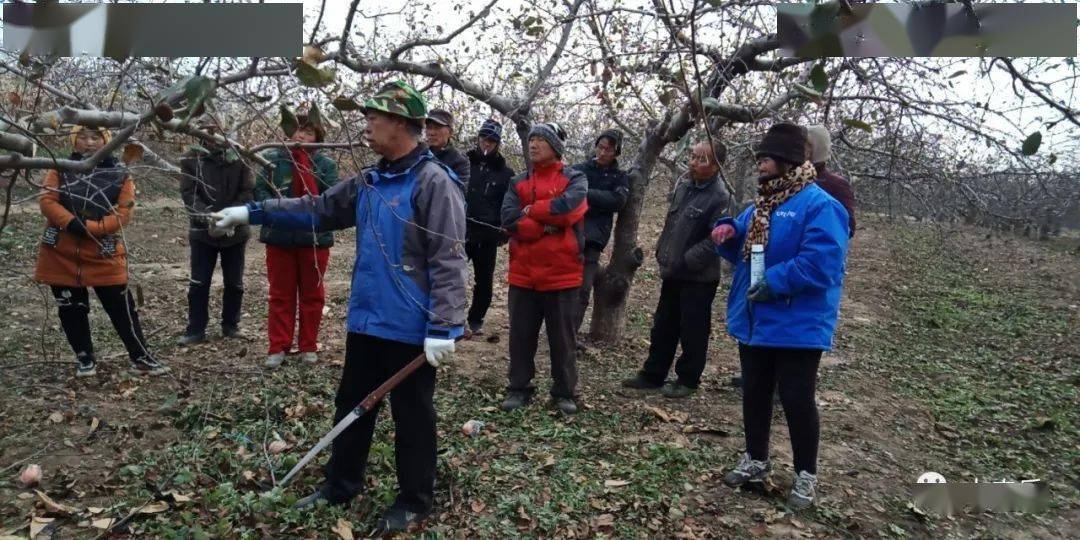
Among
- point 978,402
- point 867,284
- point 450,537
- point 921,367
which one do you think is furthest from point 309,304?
point 867,284

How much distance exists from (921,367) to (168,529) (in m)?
6.93

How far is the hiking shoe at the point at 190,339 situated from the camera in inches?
225

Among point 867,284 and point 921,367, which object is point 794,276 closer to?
point 921,367

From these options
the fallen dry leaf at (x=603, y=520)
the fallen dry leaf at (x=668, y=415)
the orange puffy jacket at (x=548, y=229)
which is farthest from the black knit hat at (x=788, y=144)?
the fallen dry leaf at (x=668, y=415)

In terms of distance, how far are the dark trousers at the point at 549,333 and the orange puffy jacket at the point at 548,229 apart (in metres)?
0.08

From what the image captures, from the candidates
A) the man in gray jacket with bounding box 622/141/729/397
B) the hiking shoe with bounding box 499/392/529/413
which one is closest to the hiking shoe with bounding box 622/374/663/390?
the man in gray jacket with bounding box 622/141/729/397

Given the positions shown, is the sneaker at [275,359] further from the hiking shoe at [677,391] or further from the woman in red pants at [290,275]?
the hiking shoe at [677,391]

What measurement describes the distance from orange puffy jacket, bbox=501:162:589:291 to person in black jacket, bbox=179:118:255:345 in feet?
7.11

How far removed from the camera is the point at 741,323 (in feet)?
11.6

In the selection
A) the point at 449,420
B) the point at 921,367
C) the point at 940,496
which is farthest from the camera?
the point at 921,367

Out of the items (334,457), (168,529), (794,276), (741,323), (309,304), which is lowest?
(168,529)

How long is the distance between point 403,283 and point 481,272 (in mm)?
3450

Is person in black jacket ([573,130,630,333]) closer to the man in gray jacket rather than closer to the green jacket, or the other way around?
the man in gray jacket

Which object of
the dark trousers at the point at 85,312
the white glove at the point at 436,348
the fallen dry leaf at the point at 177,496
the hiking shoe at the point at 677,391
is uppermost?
the white glove at the point at 436,348
